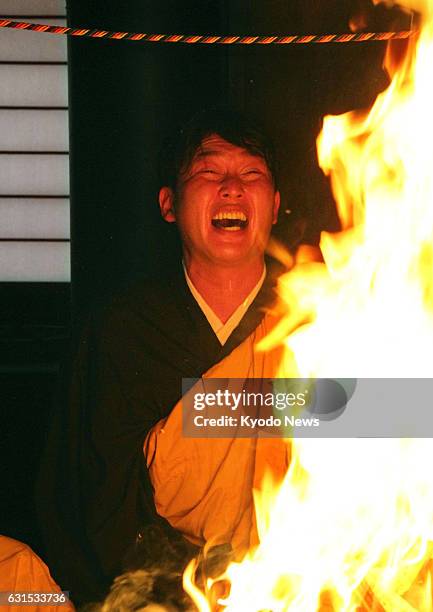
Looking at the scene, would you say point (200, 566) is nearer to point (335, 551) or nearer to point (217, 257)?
point (335, 551)

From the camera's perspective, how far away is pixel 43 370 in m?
2.68

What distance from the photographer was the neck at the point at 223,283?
95.7 inches

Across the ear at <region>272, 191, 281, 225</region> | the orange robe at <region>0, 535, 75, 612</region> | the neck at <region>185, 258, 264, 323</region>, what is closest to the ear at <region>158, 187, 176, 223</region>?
the neck at <region>185, 258, 264, 323</region>

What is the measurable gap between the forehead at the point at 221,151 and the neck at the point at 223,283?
26 cm

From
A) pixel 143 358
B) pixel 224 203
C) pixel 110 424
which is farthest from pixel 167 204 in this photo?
pixel 110 424

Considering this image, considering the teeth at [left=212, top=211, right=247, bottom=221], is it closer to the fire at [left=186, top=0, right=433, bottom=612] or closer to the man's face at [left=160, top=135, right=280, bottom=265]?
the man's face at [left=160, top=135, right=280, bottom=265]

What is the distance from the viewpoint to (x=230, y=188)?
2.39 meters

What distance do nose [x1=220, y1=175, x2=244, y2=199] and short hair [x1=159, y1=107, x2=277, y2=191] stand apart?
96 millimetres

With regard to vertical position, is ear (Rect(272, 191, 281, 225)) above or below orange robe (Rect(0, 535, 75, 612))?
above

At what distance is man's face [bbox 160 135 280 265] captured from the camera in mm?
2404

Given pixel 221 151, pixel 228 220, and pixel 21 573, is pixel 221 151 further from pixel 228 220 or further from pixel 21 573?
pixel 21 573

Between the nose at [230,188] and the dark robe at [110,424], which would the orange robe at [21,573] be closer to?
the dark robe at [110,424]

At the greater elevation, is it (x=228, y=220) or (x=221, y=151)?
(x=221, y=151)

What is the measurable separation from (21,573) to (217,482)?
1.62 feet
